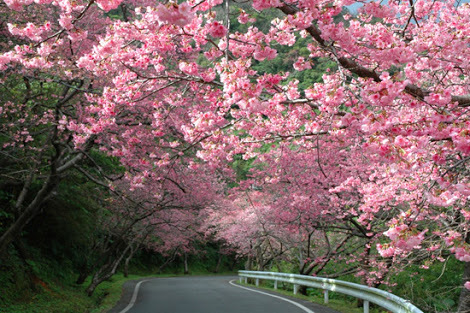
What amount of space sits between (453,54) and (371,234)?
24.8 feet

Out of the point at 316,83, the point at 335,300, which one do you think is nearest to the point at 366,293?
the point at 316,83

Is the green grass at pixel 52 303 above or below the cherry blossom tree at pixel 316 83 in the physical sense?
below

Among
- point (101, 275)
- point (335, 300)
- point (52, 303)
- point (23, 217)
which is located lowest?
point (52, 303)

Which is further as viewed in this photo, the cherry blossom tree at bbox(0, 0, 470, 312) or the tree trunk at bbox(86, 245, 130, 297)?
the tree trunk at bbox(86, 245, 130, 297)

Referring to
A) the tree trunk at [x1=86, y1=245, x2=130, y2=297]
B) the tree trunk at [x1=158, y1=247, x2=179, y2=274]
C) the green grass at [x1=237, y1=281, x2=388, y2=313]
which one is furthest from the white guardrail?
the tree trunk at [x1=158, y1=247, x2=179, y2=274]

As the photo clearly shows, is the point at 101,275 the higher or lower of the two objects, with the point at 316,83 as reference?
lower

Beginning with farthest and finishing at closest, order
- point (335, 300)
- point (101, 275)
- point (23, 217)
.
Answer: point (335, 300) < point (101, 275) < point (23, 217)

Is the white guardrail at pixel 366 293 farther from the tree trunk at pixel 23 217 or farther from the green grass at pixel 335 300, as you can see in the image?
the tree trunk at pixel 23 217

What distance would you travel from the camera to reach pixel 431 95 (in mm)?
4250

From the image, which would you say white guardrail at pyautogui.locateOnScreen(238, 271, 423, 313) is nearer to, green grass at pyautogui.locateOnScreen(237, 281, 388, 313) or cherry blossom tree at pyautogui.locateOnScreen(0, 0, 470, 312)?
green grass at pyautogui.locateOnScreen(237, 281, 388, 313)

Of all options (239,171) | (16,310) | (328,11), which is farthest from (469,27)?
(239,171)

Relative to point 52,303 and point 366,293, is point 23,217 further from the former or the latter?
point 366,293

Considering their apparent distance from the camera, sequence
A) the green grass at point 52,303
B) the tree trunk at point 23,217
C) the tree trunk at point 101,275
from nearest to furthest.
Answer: the tree trunk at point 23,217, the green grass at point 52,303, the tree trunk at point 101,275

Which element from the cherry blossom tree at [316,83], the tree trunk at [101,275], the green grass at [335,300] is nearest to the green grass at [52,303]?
the tree trunk at [101,275]
